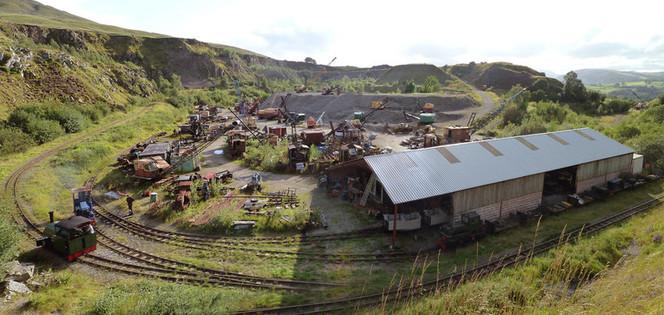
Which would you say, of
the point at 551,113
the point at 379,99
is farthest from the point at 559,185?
the point at 379,99

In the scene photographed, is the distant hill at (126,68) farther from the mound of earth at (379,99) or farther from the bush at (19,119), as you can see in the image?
the mound of earth at (379,99)

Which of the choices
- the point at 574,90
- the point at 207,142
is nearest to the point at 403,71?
the point at 574,90

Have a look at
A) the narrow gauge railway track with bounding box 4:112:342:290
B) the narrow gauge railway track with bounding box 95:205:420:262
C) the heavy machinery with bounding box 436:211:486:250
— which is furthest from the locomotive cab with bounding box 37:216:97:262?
the heavy machinery with bounding box 436:211:486:250

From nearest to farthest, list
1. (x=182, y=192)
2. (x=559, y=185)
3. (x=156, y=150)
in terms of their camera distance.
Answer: (x=182, y=192)
(x=559, y=185)
(x=156, y=150)

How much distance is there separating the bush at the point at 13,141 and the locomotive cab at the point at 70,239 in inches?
843

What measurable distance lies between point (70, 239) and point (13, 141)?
24925 millimetres

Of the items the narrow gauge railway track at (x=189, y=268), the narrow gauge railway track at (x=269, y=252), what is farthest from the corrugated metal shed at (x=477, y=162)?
the narrow gauge railway track at (x=189, y=268)

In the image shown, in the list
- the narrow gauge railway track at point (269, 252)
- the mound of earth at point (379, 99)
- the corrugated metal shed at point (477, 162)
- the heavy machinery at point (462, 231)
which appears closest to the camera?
the narrow gauge railway track at point (269, 252)

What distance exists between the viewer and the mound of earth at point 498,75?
102381 millimetres

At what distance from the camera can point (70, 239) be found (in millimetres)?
17188

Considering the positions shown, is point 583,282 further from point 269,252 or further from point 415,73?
point 415,73

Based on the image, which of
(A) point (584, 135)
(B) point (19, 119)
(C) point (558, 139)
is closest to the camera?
(C) point (558, 139)

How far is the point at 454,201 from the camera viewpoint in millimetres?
20000

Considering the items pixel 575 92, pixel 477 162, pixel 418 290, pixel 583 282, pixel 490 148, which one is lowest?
pixel 418 290
